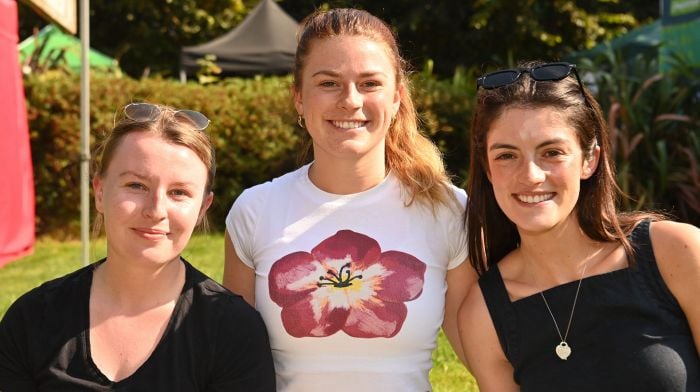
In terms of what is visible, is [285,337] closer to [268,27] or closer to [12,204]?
[12,204]

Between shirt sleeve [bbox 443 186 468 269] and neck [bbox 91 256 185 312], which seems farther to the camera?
shirt sleeve [bbox 443 186 468 269]

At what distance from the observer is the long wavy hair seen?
2.65 m

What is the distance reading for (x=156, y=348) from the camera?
2.47 metres

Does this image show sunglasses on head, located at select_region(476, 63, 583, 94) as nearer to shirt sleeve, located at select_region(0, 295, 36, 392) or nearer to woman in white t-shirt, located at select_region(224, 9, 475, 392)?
woman in white t-shirt, located at select_region(224, 9, 475, 392)

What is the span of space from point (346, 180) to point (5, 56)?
5783 mm

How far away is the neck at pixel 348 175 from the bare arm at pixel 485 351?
0.48m

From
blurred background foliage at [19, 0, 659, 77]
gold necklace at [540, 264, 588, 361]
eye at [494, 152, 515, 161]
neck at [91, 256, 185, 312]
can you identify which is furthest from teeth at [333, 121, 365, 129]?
blurred background foliage at [19, 0, 659, 77]

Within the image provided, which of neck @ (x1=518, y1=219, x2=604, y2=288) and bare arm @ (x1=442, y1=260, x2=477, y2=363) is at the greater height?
neck @ (x1=518, y1=219, x2=604, y2=288)

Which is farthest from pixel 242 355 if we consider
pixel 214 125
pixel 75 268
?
pixel 214 125

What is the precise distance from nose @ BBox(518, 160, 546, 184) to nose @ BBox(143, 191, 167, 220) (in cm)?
98

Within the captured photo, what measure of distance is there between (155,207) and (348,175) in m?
0.64

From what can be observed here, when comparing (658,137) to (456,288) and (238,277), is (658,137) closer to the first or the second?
(456,288)

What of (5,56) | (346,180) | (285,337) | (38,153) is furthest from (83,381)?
(38,153)

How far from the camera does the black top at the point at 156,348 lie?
2424 mm
